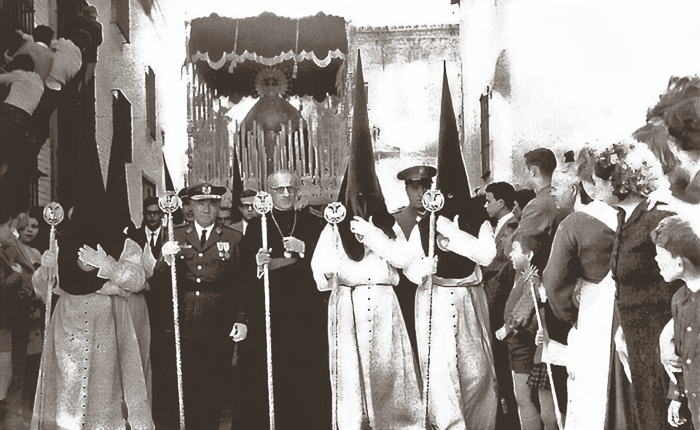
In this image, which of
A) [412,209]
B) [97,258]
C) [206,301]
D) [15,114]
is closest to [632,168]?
[412,209]

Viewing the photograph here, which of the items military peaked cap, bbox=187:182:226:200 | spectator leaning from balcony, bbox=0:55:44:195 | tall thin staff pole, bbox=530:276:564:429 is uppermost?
spectator leaning from balcony, bbox=0:55:44:195

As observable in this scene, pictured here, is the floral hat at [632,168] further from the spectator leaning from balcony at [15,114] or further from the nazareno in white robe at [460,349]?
the spectator leaning from balcony at [15,114]

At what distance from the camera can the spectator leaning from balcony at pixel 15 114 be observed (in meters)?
4.49

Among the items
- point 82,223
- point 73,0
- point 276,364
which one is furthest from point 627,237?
point 73,0

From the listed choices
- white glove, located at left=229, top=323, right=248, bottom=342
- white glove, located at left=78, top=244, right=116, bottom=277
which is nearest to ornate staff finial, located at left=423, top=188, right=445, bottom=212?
white glove, located at left=229, top=323, right=248, bottom=342

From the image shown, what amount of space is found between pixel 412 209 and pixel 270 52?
1222 mm

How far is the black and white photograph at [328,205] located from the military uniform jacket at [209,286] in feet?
0.04

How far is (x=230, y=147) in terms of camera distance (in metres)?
4.62

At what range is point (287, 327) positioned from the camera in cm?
452

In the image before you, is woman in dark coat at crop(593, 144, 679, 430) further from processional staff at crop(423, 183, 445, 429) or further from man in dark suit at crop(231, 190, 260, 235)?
man in dark suit at crop(231, 190, 260, 235)

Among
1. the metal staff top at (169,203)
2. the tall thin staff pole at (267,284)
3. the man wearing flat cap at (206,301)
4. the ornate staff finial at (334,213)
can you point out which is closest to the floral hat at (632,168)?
the ornate staff finial at (334,213)

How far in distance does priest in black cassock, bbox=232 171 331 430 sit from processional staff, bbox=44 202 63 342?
1031 mm

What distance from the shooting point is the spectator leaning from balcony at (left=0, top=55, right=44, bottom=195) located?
4492 mm

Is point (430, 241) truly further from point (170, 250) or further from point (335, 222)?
point (170, 250)
